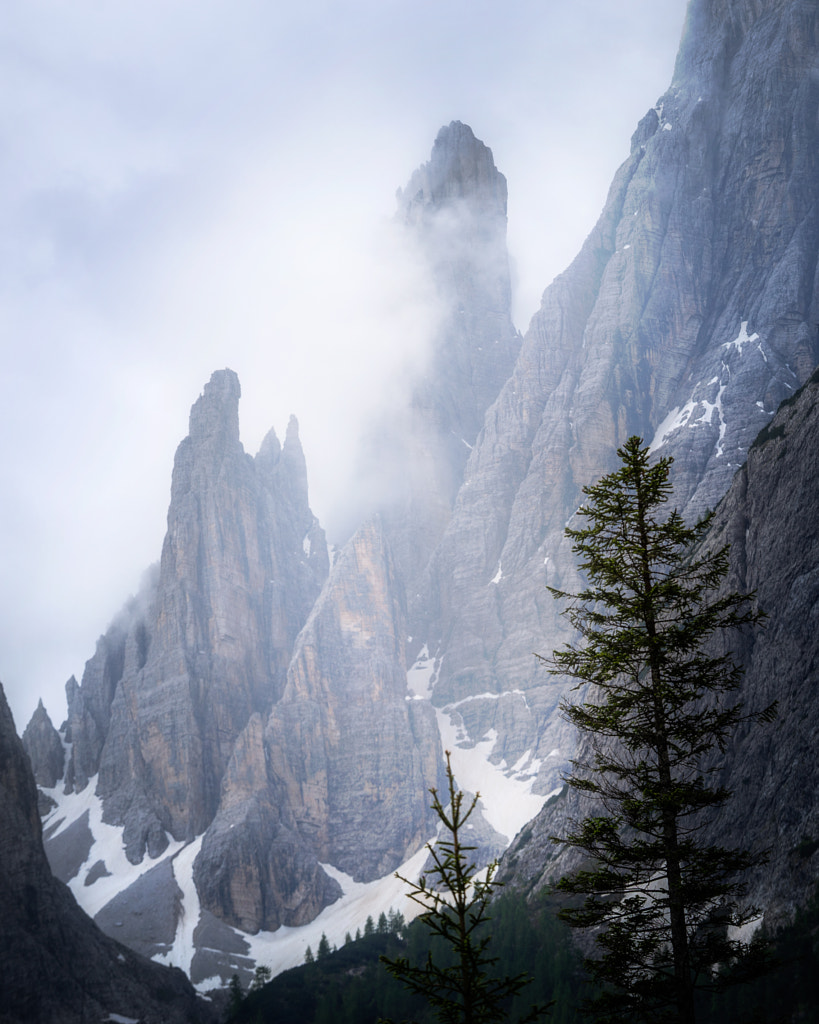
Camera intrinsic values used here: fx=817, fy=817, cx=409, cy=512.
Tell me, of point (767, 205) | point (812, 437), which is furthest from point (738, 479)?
point (767, 205)

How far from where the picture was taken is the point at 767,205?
176 metres

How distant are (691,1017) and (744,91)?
212 m

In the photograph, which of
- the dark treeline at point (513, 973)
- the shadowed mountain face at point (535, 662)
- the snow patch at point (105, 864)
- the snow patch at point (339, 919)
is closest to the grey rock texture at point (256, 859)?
the shadowed mountain face at point (535, 662)

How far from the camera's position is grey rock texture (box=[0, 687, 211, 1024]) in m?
94.8

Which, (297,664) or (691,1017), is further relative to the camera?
(297,664)

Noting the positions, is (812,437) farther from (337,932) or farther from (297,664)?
(297,664)

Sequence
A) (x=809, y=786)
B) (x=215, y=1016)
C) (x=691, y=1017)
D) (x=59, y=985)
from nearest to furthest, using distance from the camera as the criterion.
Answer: (x=691, y=1017) < (x=809, y=786) < (x=59, y=985) < (x=215, y=1016)

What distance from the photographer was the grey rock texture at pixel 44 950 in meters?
94.8

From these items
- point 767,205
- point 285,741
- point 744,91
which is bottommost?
point 285,741

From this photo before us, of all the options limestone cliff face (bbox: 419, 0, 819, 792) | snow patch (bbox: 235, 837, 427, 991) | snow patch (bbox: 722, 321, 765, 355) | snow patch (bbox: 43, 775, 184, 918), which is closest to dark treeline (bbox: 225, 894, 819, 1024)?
snow patch (bbox: 235, 837, 427, 991)

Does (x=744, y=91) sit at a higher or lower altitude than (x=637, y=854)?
higher

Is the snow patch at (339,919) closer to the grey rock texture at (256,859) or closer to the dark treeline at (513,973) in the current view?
the grey rock texture at (256,859)

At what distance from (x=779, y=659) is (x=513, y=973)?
127 feet

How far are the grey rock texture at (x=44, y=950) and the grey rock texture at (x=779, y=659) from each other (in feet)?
262
